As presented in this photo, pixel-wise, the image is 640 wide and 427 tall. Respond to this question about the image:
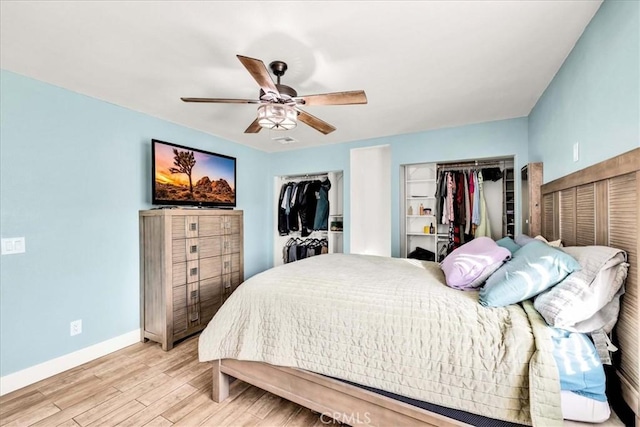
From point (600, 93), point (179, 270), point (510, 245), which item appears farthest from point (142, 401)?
point (600, 93)

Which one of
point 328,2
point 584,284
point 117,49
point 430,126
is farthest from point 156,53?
point 430,126

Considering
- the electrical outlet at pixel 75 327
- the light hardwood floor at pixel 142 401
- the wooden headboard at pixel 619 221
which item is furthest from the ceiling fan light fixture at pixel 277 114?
the electrical outlet at pixel 75 327

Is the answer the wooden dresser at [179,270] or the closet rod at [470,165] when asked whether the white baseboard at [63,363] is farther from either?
the closet rod at [470,165]

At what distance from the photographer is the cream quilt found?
42.4 inches

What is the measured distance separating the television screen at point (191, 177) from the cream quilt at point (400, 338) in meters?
1.63

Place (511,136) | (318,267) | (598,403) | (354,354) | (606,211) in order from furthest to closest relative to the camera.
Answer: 1. (511,136)
2. (318,267)
3. (354,354)
4. (606,211)
5. (598,403)

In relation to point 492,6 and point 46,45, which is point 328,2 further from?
point 46,45

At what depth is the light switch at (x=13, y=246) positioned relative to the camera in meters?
1.93

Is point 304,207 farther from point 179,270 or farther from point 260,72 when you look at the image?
point 260,72

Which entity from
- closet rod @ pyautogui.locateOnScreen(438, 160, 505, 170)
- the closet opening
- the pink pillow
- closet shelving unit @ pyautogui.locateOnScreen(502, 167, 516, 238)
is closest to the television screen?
the closet opening

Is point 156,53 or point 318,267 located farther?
point 318,267

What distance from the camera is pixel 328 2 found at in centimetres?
135

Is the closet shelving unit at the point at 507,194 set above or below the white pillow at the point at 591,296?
above

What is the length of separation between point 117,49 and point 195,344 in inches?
96.5
